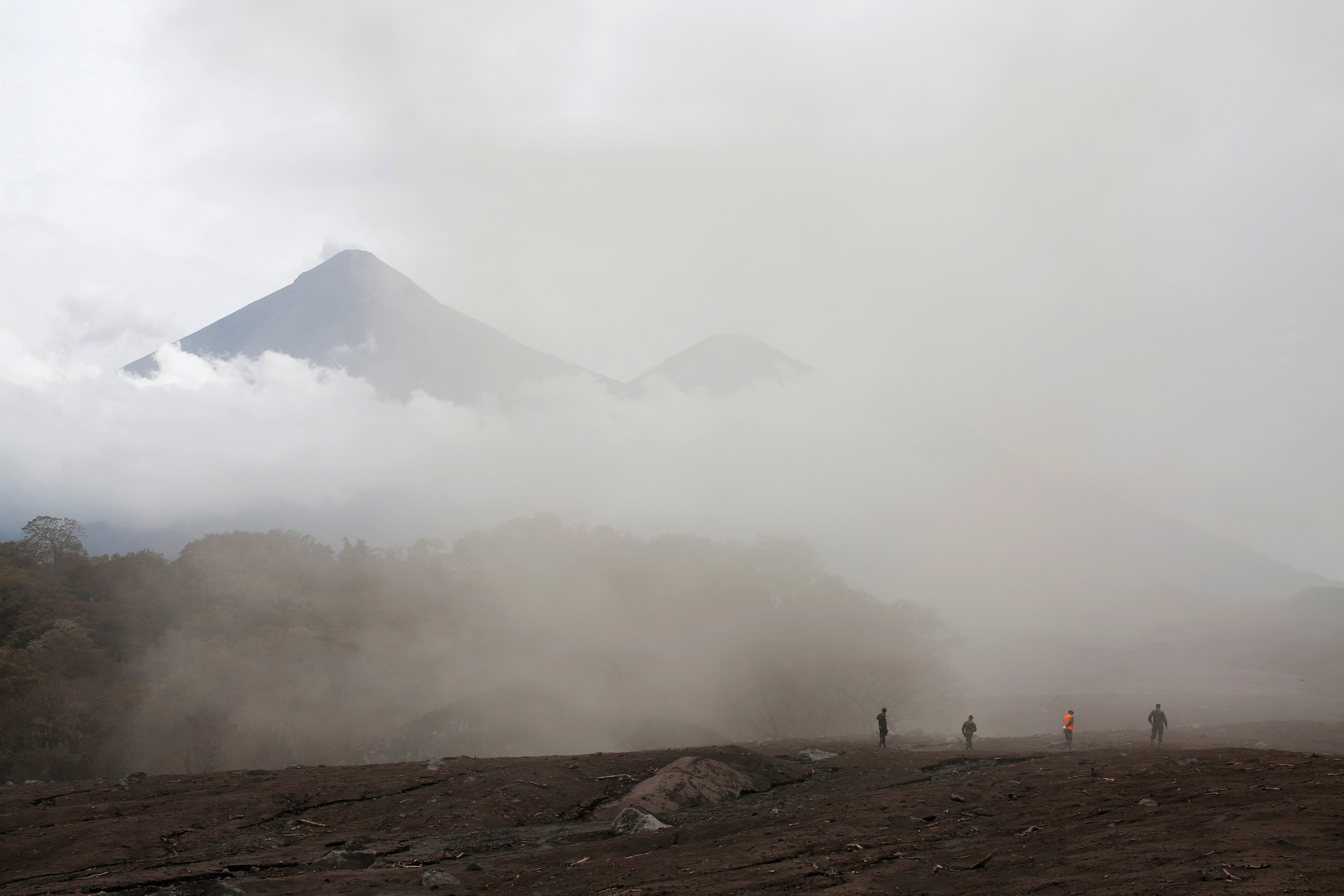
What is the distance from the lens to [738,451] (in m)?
199

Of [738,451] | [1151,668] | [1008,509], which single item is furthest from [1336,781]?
[1008,509]

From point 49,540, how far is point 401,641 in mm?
22844

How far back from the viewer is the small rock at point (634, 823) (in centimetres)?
1591

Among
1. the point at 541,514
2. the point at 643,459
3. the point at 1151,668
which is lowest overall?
the point at 1151,668

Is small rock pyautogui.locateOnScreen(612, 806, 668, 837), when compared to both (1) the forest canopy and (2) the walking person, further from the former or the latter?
(1) the forest canopy

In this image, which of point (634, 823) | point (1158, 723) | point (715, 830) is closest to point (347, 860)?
point (634, 823)

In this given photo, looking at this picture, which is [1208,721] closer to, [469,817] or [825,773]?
[825,773]

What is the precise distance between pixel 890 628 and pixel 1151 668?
39.1m

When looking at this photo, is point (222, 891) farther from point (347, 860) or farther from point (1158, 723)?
point (1158, 723)

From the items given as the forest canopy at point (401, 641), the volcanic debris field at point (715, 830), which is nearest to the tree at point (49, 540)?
the forest canopy at point (401, 641)

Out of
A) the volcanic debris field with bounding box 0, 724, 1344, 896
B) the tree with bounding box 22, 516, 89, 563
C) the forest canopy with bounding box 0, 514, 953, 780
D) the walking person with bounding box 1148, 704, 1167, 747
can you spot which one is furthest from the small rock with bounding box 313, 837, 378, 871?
the tree with bounding box 22, 516, 89, 563

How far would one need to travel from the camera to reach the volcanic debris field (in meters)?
9.70

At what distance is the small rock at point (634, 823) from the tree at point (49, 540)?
154ft

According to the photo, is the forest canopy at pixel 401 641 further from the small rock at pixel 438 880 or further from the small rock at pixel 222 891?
the small rock at pixel 438 880
